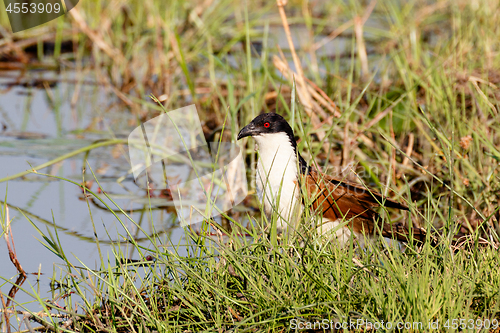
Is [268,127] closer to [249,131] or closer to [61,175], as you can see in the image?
[249,131]

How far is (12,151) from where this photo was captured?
4.88 metres

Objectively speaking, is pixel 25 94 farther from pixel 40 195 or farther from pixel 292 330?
pixel 292 330

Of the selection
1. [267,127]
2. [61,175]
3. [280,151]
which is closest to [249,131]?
[267,127]

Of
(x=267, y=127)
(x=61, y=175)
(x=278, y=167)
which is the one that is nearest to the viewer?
(x=278, y=167)

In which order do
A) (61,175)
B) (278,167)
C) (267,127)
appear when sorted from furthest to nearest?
(61,175), (267,127), (278,167)

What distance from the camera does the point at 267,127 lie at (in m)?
→ 3.48

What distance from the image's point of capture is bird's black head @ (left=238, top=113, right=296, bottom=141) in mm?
3473

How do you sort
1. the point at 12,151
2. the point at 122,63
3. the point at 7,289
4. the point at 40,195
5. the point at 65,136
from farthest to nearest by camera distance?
the point at 122,63 < the point at 65,136 < the point at 12,151 < the point at 40,195 < the point at 7,289

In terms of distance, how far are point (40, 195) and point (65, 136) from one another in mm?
1219

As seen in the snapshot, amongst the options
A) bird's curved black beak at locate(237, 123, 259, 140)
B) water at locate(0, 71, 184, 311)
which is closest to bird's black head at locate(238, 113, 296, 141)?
bird's curved black beak at locate(237, 123, 259, 140)

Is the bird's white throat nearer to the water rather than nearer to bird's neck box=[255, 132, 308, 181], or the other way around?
bird's neck box=[255, 132, 308, 181]

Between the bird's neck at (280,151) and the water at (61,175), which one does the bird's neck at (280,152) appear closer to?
the bird's neck at (280,151)

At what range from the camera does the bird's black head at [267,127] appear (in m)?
3.47

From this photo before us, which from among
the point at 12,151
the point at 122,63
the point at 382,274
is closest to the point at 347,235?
the point at 382,274
